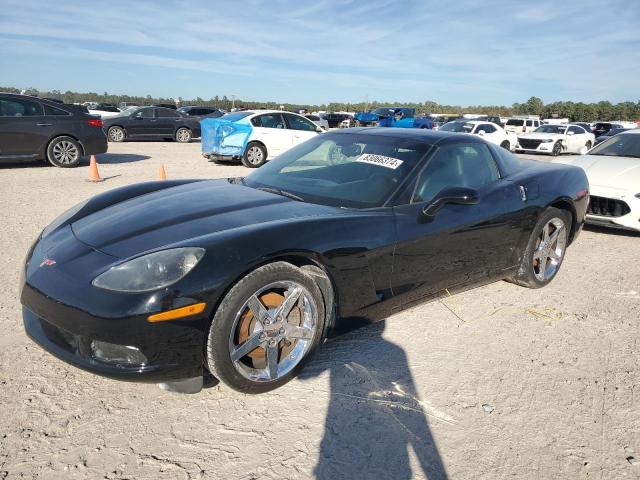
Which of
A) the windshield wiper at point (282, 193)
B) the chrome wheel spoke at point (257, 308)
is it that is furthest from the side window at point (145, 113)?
the chrome wheel spoke at point (257, 308)

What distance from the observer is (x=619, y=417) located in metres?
2.65

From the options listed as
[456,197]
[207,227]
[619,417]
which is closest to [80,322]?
[207,227]

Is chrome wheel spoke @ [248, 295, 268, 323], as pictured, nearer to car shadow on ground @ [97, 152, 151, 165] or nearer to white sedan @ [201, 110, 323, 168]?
white sedan @ [201, 110, 323, 168]

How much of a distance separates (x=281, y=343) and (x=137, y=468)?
0.96 m

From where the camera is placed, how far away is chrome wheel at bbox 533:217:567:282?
4480 millimetres

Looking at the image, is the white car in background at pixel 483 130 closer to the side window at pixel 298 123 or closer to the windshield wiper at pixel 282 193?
the side window at pixel 298 123

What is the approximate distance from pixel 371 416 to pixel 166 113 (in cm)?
1910

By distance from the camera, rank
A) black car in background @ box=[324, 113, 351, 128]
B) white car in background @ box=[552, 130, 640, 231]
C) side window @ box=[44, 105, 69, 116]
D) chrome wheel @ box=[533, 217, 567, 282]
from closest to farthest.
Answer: chrome wheel @ box=[533, 217, 567, 282] → white car in background @ box=[552, 130, 640, 231] → side window @ box=[44, 105, 69, 116] → black car in background @ box=[324, 113, 351, 128]

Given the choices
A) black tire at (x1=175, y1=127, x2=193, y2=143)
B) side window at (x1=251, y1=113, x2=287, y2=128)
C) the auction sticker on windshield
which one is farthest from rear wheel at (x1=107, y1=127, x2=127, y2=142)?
the auction sticker on windshield

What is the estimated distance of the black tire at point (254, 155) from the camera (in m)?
12.2

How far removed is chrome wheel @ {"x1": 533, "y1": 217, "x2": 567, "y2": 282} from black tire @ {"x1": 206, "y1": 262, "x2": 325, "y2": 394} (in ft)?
8.65

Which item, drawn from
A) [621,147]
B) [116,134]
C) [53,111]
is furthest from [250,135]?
[116,134]

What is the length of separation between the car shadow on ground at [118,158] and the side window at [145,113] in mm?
4849

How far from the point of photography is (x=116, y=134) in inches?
724
